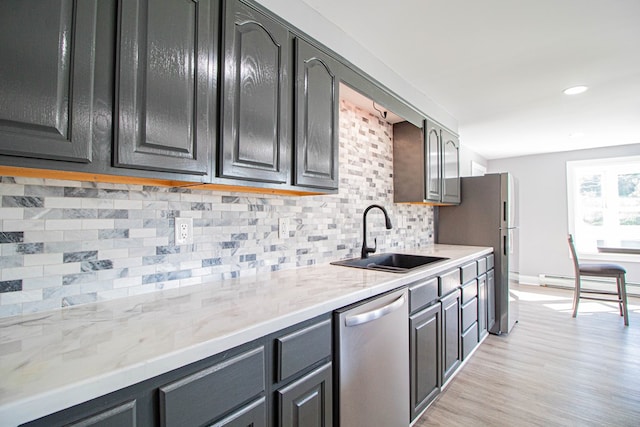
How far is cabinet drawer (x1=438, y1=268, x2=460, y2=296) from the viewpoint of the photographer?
201 cm

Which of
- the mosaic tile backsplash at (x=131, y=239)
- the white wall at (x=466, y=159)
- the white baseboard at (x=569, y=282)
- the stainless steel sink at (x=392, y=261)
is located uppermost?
the white wall at (x=466, y=159)

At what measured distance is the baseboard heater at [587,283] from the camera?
4.70m

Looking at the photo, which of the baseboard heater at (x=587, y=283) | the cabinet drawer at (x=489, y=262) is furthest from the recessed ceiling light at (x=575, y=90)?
the baseboard heater at (x=587, y=283)

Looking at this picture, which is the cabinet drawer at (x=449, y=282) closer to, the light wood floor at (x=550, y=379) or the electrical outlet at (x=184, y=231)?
the light wood floor at (x=550, y=379)

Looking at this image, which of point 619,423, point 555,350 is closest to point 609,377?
point 555,350

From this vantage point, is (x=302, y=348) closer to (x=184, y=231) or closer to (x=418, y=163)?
(x=184, y=231)

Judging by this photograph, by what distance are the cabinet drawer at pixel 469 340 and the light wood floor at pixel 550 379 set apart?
0.12 meters

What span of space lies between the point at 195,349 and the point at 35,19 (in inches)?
36.0

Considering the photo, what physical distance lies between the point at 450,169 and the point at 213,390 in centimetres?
313

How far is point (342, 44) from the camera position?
193cm

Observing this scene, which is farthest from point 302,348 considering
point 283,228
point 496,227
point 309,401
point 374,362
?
point 496,227

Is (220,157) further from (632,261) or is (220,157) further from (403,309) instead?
(632,261)

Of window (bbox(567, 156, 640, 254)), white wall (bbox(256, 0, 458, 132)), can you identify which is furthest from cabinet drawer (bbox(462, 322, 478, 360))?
window (bbox(567, 156, 640, 254))

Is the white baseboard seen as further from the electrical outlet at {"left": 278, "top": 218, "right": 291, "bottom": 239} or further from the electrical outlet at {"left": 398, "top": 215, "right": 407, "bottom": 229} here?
the electrical outlet at {"left": 278, "top": 218, "right": 291, "bottom": 239}
